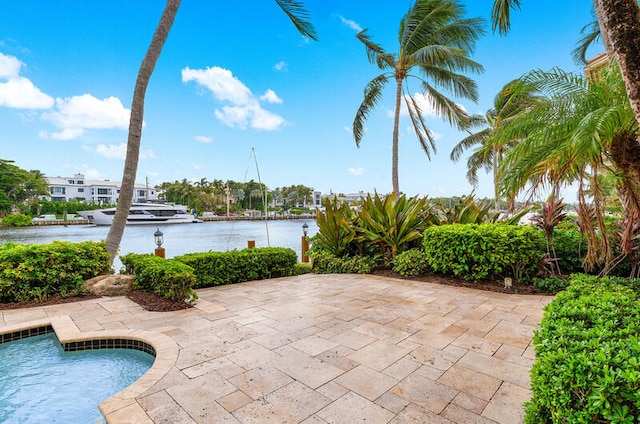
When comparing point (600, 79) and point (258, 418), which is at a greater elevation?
point (600, 79)

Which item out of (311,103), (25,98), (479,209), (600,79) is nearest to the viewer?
(600,79)

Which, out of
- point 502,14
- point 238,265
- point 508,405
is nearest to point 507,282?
point 508,405

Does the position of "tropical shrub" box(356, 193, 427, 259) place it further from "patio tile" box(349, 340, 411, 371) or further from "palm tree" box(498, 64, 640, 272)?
"patio tile" box(349, 340, 411, 371)

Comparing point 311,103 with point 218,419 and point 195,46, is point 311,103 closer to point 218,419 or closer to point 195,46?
point 195,46

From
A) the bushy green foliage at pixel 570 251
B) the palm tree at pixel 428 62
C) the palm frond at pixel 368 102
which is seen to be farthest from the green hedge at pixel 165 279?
the palm frond at pixel 368 102


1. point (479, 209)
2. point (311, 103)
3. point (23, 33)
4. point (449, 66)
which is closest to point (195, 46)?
point (23, 33)

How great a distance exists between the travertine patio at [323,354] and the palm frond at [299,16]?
4630 millimetres

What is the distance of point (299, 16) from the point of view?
5578mm

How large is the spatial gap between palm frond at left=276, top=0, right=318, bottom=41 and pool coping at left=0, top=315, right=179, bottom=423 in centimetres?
537

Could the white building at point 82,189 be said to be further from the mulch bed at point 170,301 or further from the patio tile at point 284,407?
the patio tile at point 284,407

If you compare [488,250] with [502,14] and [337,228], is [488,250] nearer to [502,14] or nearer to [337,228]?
[337,228]

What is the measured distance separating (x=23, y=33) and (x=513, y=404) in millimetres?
13228

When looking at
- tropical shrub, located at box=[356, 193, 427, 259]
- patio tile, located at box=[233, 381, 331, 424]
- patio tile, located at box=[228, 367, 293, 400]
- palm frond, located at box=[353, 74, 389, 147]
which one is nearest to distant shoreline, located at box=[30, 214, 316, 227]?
palm frond, located at box=[353, 74, 389, 147]

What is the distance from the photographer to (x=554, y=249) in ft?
16.2
